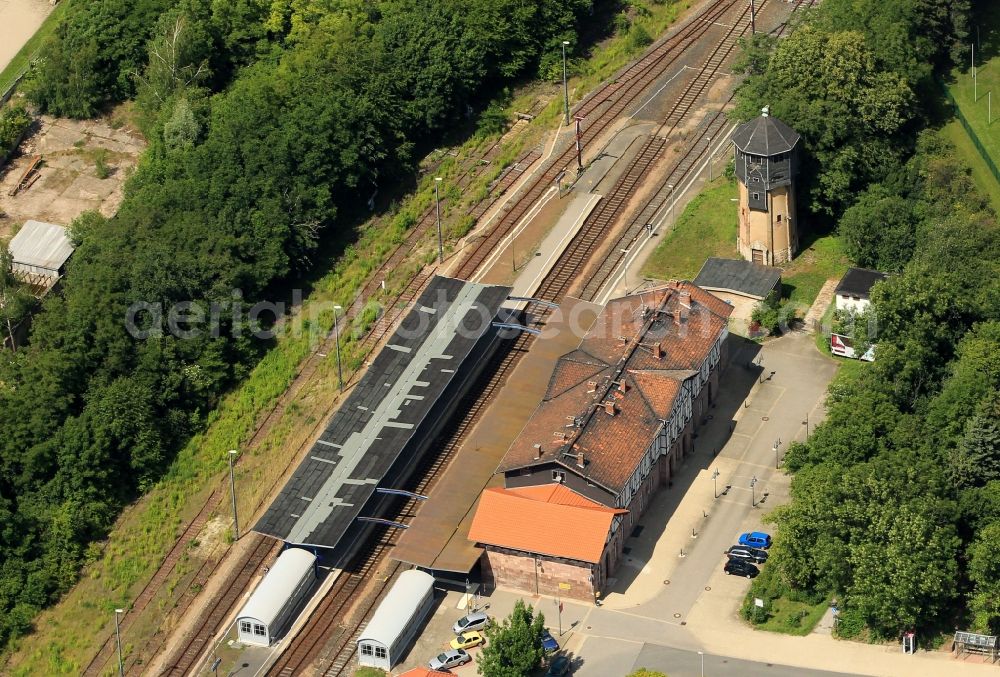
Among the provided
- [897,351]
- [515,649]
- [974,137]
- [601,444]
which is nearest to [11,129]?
[601,444]

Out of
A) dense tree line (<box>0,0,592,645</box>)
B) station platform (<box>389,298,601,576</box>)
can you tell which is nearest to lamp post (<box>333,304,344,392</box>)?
dense tree line (<box>0,0,592,645</box>)

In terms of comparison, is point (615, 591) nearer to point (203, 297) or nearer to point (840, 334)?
point (840, 334)

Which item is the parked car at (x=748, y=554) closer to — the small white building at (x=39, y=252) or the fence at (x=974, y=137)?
the fence at (x=974, y=137)

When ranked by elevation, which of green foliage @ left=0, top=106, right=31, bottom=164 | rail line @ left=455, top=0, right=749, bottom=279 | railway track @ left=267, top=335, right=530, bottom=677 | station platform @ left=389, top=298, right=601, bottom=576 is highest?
green foliage @ left=0, top=106, right=31, bottom=164

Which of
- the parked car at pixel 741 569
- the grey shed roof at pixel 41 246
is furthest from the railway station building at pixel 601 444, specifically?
the grey shed roof at pixel 41 246

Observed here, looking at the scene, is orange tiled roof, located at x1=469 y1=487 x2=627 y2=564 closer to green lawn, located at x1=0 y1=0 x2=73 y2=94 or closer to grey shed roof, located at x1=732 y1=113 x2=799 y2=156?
grey shed roof, located at x1=732 y1=113 x2=799 y2=156
